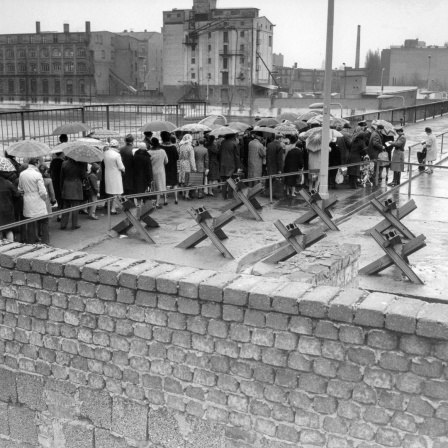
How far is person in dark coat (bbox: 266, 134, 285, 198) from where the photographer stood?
16375 millimetres

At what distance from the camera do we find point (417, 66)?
122312 millimetres

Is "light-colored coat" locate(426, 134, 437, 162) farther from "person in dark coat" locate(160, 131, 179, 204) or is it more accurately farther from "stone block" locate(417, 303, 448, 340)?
"stone block" locate(417, 303, 448, 340)

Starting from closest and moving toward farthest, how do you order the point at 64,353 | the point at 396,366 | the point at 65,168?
1. the point at 396,366
2. the point at 64,353
3. the point at 65,168

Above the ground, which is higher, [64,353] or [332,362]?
[332,362]

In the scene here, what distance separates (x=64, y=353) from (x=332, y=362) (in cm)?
265

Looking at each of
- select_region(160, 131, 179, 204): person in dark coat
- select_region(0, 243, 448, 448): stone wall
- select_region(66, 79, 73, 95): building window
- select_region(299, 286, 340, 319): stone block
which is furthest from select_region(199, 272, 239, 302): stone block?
select_region(66, 79, 73, 95): building window

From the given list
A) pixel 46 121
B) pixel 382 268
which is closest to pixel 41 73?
pixel 46 121

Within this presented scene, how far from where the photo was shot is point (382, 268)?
10.1 meters

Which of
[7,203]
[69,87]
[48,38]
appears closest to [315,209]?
[7,203]

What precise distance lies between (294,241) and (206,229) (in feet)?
5.82

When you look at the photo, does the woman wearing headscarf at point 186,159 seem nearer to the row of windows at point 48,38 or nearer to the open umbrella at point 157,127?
the open umbrella at point 157,127

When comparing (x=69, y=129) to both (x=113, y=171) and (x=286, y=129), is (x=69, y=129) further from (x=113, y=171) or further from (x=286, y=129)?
(x=286, y=129)

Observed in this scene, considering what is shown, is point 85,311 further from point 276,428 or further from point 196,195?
point 196,195

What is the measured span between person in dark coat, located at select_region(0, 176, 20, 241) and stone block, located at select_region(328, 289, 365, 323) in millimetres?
6798
